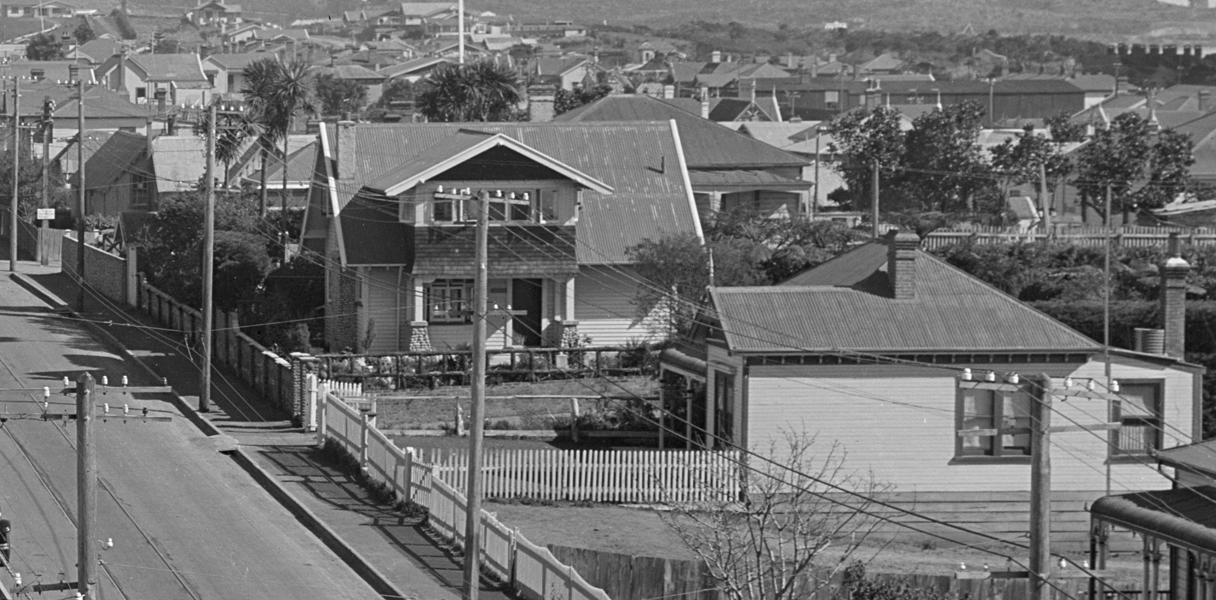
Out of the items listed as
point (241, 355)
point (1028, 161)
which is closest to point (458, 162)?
point (241, 355)

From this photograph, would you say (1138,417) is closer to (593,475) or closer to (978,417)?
(978,417)

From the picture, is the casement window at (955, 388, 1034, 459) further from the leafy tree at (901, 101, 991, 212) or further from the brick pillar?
the leafy tree at (901, 101, 991, 212)

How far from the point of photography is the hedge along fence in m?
42.3

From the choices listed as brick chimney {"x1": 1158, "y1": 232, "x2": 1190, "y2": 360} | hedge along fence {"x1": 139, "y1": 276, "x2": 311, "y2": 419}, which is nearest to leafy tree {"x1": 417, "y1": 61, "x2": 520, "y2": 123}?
hedge along fence {"x1": 139, "y1": 276, "x2": 311, "y2": 419}

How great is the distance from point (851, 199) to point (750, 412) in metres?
54.5

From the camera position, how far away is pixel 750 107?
13150 cm

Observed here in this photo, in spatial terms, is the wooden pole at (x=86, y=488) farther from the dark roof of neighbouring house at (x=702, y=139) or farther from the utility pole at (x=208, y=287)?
the dark roof of neighbouring house at (x=702, y=139)

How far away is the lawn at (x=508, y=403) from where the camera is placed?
42344 mm

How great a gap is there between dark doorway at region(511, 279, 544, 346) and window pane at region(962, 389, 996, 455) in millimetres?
14922

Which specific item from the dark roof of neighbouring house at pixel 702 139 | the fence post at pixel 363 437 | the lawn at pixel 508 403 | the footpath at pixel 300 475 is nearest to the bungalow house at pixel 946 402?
the lawn at pixel 508 403

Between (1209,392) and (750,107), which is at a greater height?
(750,107)

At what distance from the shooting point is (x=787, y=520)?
28.6 meters

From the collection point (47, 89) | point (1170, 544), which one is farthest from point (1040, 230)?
point (47, 89)

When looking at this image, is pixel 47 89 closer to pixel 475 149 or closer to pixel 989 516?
pixel 475 149
